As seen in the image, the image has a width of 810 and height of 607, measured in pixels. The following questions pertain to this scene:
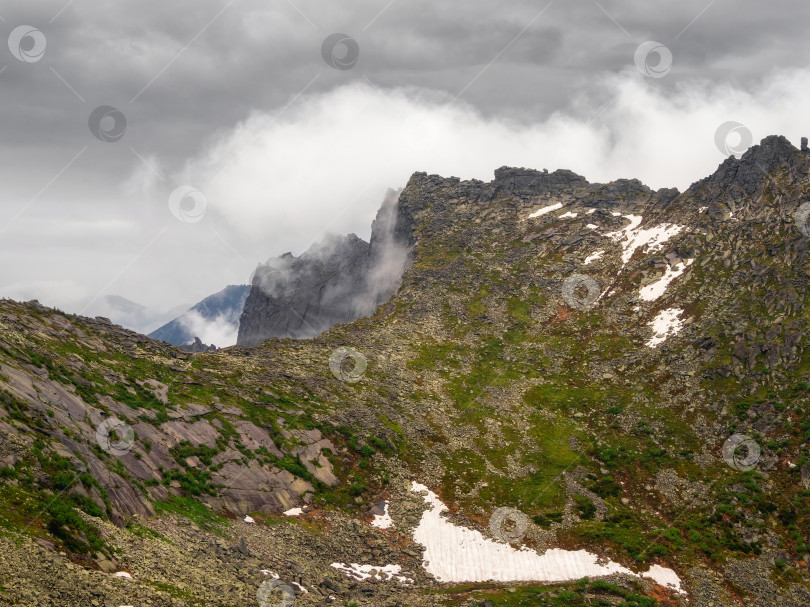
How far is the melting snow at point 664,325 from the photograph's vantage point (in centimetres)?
10531

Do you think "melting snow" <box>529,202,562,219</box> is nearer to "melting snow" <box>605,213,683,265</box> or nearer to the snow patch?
"melting snow" <box>605,213,683,265</box>

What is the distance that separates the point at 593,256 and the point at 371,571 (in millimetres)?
104788

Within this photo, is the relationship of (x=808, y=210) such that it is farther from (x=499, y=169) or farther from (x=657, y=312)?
(x=499, y=169)

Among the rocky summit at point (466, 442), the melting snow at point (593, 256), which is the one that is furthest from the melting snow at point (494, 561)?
the melting snow at point (593, 256)

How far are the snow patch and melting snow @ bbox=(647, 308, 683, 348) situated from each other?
29.2 m

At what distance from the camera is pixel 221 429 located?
66.0 meters

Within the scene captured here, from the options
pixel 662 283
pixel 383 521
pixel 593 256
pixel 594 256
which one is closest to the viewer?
pixel 383 521

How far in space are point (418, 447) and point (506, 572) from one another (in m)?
24.6

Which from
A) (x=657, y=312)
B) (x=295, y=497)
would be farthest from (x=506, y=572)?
(x=657, y=312)

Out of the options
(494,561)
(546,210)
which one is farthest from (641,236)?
(494,561)

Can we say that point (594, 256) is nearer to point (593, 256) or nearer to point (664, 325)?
point (593, 256)

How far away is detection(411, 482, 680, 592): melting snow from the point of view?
196 feet

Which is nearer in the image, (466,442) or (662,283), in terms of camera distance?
(466,442)

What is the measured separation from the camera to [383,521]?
215ft
